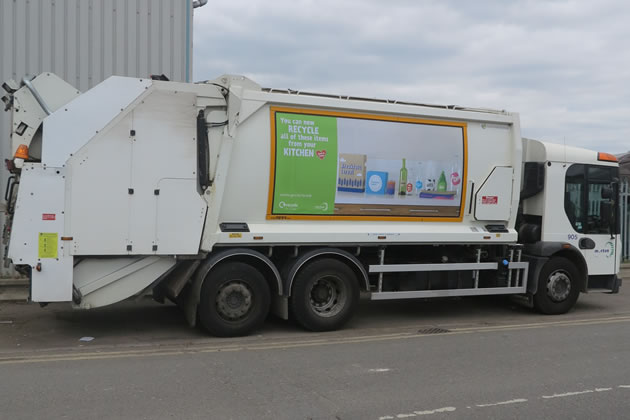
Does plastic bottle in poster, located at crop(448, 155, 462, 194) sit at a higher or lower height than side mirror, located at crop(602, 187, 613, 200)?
higher

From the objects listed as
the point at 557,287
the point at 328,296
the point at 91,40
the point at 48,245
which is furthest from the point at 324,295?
the point at 91,40

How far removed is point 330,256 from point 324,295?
0.54m

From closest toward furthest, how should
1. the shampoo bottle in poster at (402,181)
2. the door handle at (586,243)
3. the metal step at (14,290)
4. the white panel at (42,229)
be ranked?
1. the white panel at (42,229)
2. the shampoo bottle in poster at (402,181)
3. the metal step at (14,290)
4. the door handle at (586,243)

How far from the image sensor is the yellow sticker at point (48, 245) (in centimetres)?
660

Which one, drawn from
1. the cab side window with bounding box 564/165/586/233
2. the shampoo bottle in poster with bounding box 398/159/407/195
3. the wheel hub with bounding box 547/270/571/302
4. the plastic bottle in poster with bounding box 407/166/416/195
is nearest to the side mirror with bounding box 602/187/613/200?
the cab side window with bounding box 564/165/586/233

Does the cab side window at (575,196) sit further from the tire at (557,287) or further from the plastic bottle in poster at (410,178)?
the plastic bottle in poster at (410,178)

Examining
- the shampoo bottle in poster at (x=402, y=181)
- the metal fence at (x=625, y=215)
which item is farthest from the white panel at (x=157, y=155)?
the metal fence at (x=625, y=215)

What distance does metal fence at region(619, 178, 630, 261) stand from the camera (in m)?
15.1

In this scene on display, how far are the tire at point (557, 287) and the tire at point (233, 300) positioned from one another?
182 inches

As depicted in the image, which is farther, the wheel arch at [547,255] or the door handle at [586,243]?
the door handle at [586,243]

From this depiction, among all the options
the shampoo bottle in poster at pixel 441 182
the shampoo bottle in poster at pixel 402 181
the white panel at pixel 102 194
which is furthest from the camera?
the shampoo bottle in poster at pixel 441 182

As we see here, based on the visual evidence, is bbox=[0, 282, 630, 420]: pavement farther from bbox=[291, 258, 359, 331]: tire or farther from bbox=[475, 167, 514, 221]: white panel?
bbox=[475, 167, 514, 221]: white panel

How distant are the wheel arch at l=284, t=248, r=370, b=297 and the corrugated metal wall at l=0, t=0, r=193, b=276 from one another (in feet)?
19.6

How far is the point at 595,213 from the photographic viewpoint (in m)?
9.84
